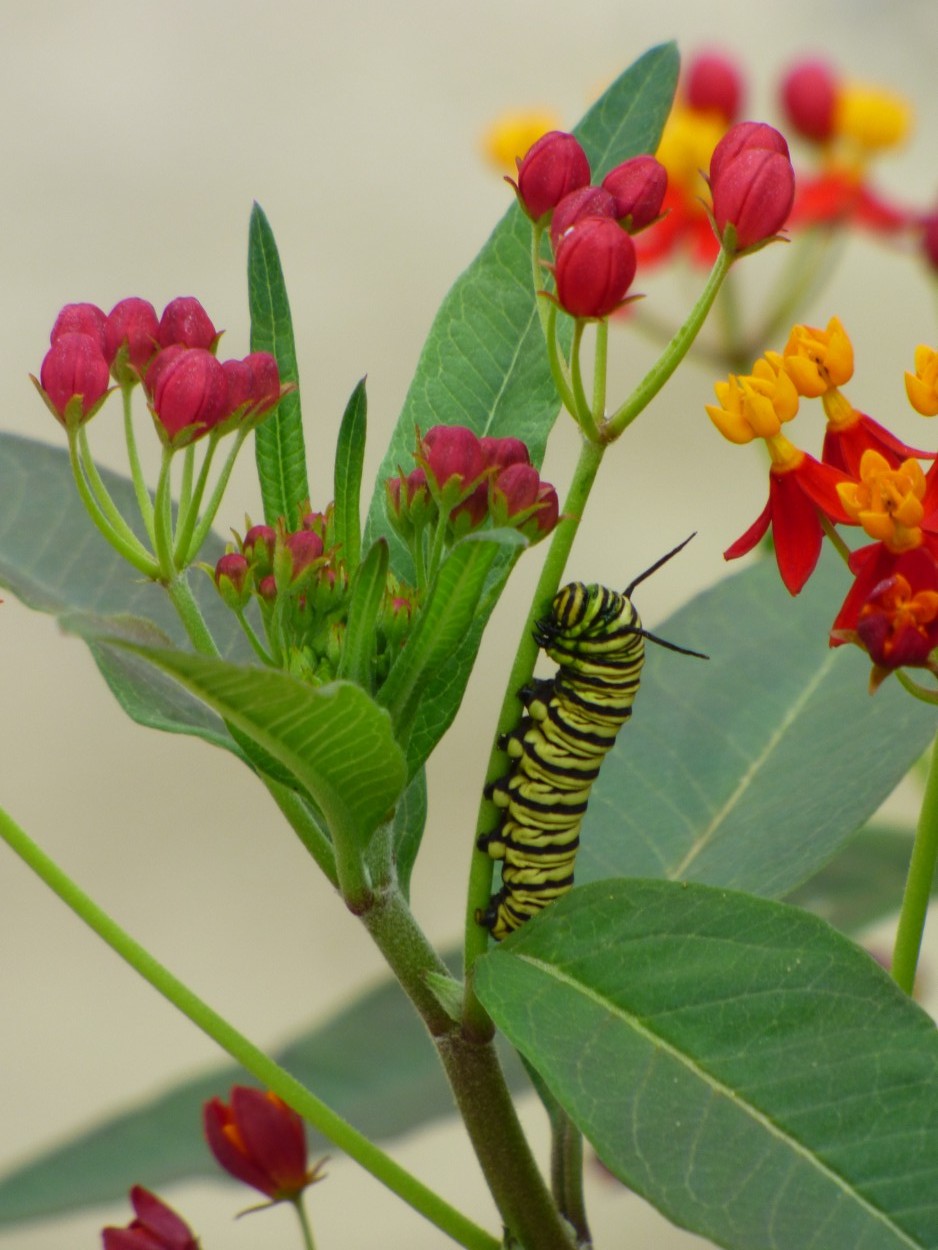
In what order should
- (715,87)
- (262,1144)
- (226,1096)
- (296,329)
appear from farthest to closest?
(296,329), (715,87), (226,1096), (262,1144)

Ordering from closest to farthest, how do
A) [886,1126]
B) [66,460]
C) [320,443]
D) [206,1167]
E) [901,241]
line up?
[886,1126] < [66,460] < [206,1167] < [901,241] < [320,443]

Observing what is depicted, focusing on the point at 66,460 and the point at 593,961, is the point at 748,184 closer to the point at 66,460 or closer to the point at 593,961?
the point at 593,961

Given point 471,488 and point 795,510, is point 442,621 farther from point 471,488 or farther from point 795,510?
point 795,510

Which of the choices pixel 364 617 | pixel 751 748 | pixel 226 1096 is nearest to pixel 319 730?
pixel 364 617

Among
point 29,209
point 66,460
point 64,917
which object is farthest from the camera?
point 29,209

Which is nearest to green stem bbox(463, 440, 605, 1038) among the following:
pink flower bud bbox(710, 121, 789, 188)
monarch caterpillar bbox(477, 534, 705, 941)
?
monarch caterpillar bbox(477, 534, 705, 941)

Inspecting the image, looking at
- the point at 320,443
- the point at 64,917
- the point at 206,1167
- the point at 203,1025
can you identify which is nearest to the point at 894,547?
the point at 203,1025
